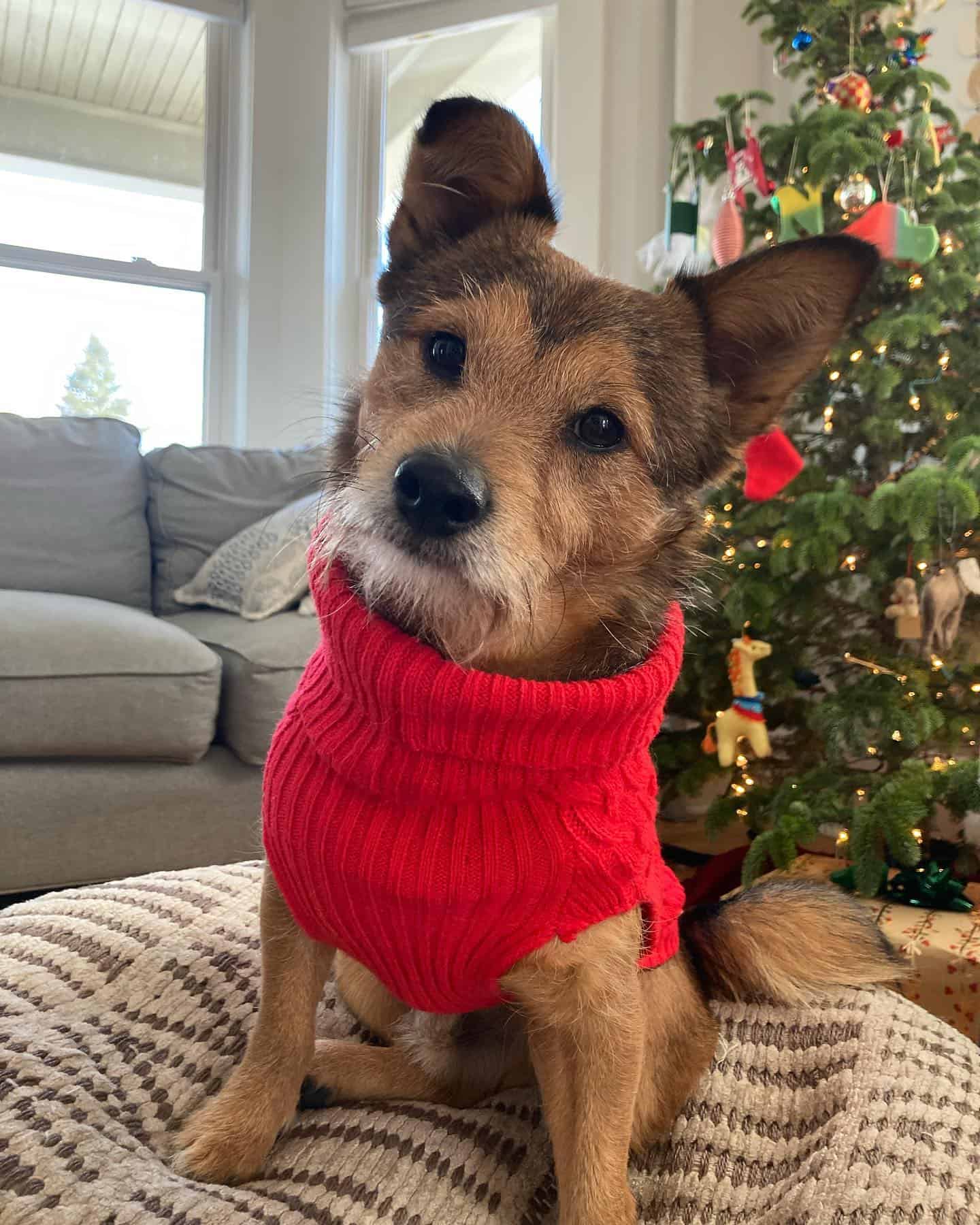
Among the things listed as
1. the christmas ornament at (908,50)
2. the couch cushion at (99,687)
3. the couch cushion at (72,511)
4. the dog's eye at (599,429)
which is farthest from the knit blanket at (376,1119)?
the christmas ornament at (908,50)

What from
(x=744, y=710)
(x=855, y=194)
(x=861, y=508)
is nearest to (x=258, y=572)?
(x=744, y=710)

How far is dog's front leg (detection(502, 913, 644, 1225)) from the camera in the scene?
88cm

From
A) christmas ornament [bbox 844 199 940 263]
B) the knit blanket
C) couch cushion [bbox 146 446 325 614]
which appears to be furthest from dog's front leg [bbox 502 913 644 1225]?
couch cushion [bbox 146 446 325 614]

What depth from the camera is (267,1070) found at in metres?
0.99

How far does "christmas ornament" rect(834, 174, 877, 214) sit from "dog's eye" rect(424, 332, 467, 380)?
147 cm

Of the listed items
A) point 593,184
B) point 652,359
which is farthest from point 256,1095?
point 593,184

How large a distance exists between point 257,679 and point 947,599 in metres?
1.58

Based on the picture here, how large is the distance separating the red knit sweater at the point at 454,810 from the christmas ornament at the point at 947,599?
1204 millimetres

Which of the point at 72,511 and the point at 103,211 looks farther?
the point at 103,211

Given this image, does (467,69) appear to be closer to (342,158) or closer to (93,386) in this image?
(342,158)

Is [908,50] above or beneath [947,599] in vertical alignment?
above

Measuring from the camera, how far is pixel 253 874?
152cm

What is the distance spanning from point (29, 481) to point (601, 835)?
2743 millimetres

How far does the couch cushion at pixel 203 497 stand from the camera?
3.28 metres
